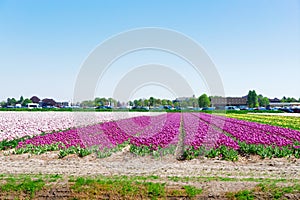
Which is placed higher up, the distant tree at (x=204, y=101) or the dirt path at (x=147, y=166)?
the distant tree at (x=204, y=101)

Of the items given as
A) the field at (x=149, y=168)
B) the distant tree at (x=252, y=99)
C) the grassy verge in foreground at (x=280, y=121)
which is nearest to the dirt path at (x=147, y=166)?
the field at (x=149, y=168)

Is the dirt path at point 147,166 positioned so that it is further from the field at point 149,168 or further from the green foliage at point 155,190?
the green foliage at point 155,190

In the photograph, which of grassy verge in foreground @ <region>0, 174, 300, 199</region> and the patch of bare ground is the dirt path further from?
grassy verge in foreground @ <region>0, 174, 300, 199</region>

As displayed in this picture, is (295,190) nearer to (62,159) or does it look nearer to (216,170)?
(216,170)

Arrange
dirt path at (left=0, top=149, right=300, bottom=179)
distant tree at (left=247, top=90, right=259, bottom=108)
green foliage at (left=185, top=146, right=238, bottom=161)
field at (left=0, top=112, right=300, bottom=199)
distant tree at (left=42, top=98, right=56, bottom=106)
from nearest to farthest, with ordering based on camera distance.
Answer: field at (left=0, top=112, right=300, bottom=199) < dirt path at (left=0, top=149, right=300, bottom=179) < green foliage at (left=185, top=146, right=238, bottom=161) < distant tree at (left=247, top=90, right=259, bottom=108) < distant tree at (left=42, top=98, right=56, bottom=106)

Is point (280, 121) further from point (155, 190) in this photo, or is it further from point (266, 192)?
point (155, 190)

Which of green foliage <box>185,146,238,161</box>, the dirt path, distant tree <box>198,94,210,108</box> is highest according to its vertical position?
distant tree <box>198,94,210,108</box>

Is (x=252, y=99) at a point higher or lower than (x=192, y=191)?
higher

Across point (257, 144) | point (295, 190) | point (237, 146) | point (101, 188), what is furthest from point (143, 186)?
point (257, 144)

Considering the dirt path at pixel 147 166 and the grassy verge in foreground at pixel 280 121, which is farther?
the grassy verge in foreground at pixel 280 121

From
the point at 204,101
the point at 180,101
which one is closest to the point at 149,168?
the point at 180,101

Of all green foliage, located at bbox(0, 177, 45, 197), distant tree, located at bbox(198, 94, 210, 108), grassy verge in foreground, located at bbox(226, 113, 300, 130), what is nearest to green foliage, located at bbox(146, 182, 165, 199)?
green foliage, located at bbox(0, 177, 45, 197)

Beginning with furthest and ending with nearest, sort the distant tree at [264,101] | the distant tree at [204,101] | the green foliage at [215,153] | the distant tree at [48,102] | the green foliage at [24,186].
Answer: the distant tree at [264,101], the distant tree at [48,102], the distant tree at [204,101], the green foliage at [215,153], the green foliage at [24,186]

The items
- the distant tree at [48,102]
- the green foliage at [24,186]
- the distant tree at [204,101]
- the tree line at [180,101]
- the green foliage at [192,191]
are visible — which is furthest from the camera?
the distant tree at [48,102]
